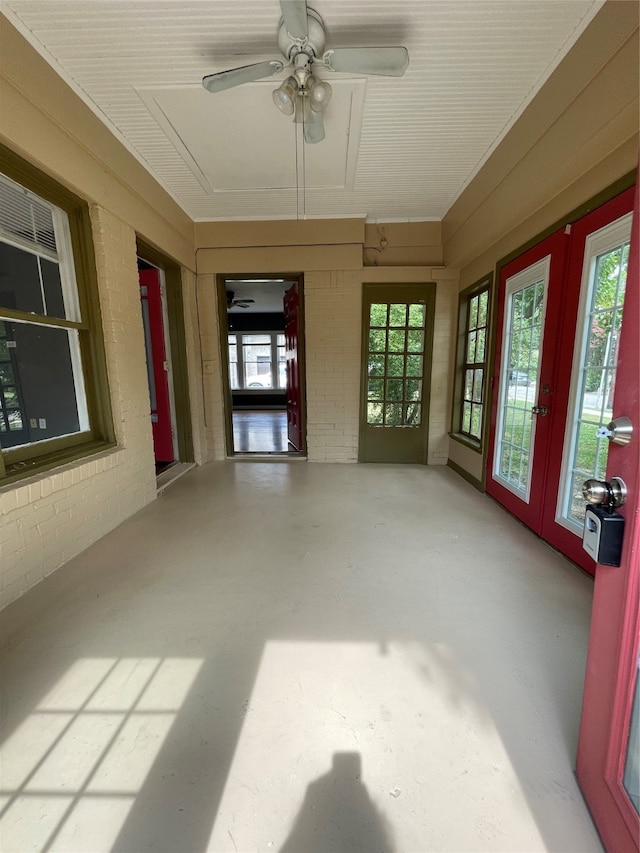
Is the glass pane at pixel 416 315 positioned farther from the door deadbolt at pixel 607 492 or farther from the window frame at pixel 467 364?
the door deadbolt at pixel 607 492

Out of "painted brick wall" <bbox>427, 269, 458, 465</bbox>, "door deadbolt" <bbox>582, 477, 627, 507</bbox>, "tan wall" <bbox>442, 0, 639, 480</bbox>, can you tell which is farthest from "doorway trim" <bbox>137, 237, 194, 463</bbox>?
"door deadbolt" <bbox>582, 477, 627, 507</bbox>

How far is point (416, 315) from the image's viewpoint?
452 cm

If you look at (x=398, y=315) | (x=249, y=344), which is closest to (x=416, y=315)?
(x=398, y=315)

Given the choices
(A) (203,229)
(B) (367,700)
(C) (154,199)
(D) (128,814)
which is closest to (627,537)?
(B) (367,700)

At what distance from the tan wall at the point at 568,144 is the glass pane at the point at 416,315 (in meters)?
1.14

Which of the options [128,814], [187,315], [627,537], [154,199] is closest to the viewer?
[627,537]

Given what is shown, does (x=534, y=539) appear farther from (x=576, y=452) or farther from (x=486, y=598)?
(x=486, y=598)

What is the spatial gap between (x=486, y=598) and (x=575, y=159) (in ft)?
8.80

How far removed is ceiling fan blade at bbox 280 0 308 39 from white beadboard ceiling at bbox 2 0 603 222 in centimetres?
22

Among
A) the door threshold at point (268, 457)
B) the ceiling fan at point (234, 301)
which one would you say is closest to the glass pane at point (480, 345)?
the door threshold at point (268, 457)

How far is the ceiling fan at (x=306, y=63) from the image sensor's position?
1.81 m

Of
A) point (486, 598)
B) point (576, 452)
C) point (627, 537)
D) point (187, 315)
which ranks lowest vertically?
point (486, 598)

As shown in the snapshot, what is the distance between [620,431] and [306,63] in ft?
8.43

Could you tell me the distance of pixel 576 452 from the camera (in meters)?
2.35
